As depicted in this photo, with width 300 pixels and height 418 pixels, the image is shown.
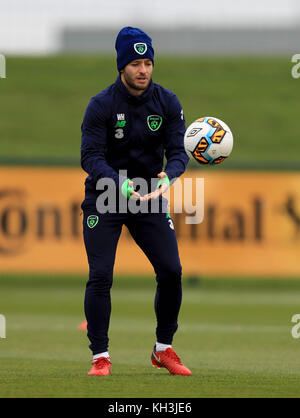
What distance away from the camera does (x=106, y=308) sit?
26.7ft

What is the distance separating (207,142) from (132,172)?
71 cm

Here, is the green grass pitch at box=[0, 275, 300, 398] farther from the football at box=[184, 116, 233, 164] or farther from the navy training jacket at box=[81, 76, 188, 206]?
the football at box=[184, 116, 233, 164]

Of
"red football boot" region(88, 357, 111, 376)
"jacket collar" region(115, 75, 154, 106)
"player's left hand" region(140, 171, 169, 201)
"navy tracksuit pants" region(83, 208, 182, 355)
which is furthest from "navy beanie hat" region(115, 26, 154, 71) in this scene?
"red football boot" region(88, 357, 111, 376)

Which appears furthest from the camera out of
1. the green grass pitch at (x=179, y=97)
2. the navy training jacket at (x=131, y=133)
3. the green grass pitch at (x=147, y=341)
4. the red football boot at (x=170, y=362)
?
the green grass pitch at (x=179, y=97)

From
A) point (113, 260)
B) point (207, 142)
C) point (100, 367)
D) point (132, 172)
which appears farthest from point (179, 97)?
point (100, 367)

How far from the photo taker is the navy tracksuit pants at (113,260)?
809cm

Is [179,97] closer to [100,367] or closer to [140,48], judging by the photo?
[140,48]

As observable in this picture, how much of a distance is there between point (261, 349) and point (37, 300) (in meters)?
7.54

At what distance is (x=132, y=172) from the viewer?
8.32 meters

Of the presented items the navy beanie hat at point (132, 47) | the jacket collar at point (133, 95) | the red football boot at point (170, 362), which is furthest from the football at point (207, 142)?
the red football boot at point (170, 362)

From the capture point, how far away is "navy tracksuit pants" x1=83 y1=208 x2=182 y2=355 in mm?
8094

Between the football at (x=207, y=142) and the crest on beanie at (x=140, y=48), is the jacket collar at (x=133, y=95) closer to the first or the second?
the crest on beanie at (x=140, y=48)
